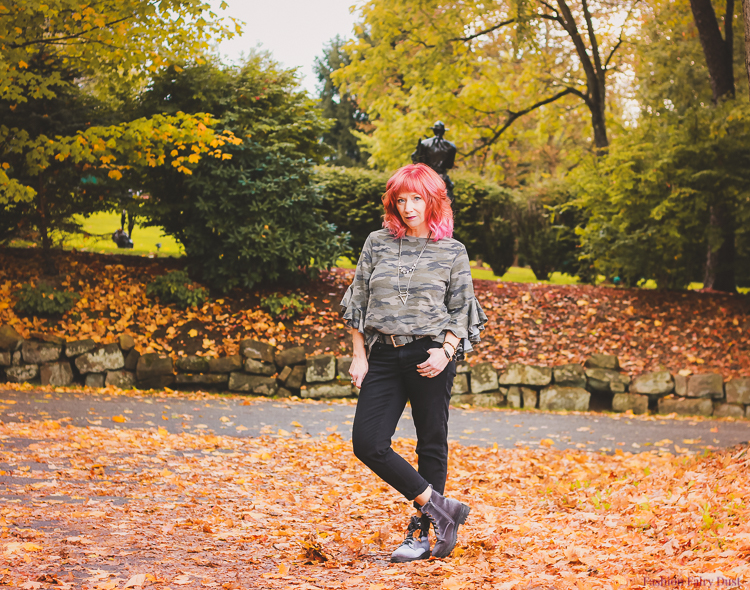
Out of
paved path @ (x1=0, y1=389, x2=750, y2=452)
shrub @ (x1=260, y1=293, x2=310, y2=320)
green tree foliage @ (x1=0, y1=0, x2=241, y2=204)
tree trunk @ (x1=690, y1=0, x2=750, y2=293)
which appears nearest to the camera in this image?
paved path @ (x1=0, y1=389, x2=750, y2=452)

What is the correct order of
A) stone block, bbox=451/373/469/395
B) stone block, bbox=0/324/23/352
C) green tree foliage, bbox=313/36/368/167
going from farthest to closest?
1. green tree foliage, bbox=313/36/368/167
2. stone block, bbox=451/373/469/395
3. stone block, bbox=0/324/23/352

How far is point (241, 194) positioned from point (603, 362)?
20.7 ft

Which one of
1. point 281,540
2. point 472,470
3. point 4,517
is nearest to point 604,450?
point 472,470

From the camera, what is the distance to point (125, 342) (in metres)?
9.75

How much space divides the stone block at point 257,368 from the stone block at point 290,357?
0.16 metres

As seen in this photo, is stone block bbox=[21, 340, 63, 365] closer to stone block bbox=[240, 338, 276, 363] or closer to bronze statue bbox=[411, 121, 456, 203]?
stone block bbox=[240, 338, 276, 363]

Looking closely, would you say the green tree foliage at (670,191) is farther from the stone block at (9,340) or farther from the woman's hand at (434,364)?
the stone block at (9,340)

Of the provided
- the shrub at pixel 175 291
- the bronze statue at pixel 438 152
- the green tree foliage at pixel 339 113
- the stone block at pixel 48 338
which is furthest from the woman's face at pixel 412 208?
the green tree foliage at pixel 339 113

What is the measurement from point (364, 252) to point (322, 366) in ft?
22.3

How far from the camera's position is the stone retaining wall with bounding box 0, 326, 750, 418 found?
949 centimetres

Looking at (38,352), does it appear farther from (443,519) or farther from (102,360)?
(443,519)

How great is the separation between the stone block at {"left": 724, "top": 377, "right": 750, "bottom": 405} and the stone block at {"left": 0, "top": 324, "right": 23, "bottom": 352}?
10050 mm

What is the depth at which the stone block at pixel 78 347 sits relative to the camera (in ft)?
31.1

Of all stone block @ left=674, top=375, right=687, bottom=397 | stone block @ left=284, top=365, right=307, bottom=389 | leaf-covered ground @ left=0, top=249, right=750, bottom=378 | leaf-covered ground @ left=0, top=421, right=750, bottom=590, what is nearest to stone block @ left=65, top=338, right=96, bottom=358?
leaf-covered ground @ left=0, top=249, right=750, bottom=378
